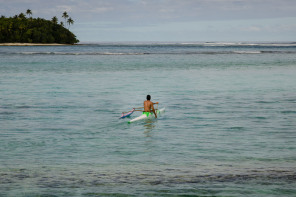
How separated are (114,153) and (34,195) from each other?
189 inches

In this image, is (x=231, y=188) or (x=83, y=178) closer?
(x=231, y=188)

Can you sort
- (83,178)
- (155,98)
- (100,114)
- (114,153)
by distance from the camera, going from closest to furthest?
1. (83,178)
2. (114,153)
3. (100,114)
4. (155,98)

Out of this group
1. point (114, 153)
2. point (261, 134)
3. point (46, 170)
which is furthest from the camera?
point (261, 134)

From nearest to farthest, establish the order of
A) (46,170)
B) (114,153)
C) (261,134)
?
(46,170) → (114,153) → (261,134)

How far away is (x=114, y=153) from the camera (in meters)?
14.8

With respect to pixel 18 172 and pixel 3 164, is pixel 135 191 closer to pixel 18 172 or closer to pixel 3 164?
pixel 18 172

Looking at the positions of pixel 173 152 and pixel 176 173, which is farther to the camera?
pixel 173 152

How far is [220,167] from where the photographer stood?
41.7ft

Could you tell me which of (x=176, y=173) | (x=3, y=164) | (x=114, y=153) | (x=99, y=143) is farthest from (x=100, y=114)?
(x=176, y=173)

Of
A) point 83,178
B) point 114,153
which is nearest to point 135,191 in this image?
point 83,178

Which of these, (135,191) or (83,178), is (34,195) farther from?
(135,191)

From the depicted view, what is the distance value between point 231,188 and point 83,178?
3988mm

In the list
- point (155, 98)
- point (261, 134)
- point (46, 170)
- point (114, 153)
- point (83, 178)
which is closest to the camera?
point (83, 178)

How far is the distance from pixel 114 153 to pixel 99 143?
1843mm
